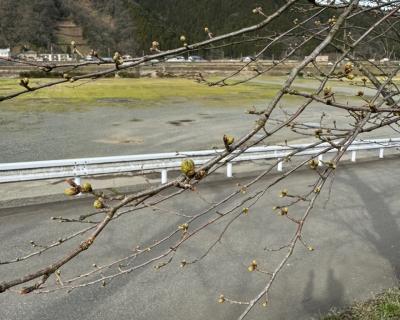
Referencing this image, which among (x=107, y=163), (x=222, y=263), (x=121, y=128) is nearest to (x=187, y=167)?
(x=222, y=263)

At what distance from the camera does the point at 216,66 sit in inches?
2630

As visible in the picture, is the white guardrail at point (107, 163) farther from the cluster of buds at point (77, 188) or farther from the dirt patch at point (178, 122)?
the dirt patch at point (178, 122)

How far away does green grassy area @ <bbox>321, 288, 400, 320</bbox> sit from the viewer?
16.2ft

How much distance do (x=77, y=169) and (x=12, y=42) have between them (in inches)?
3879

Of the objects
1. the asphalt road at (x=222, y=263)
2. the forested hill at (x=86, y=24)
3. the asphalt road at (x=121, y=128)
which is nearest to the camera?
the asphalt road at (x=222, y=263)

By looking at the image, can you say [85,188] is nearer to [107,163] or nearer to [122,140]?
[107,163]

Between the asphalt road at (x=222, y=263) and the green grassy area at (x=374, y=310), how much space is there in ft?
0.77

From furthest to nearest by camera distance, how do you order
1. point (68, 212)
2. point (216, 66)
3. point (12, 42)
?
point (12, 42) → point (216, 66) → point (68, 212)

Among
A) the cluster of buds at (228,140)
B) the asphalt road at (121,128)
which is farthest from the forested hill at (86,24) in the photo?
the cluster of buds at (228,140)

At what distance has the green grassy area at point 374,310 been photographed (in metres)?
4.94

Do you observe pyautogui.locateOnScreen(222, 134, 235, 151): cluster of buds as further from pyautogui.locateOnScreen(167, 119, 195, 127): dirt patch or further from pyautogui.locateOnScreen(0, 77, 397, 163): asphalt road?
pyautogui.locateOnScreen(167, 119, 195, 127): dirt patch

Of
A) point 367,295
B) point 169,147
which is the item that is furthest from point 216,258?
point 169,147

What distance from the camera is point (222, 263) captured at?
6.25 metres

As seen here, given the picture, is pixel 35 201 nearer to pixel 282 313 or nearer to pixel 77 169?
pixel 77 169
